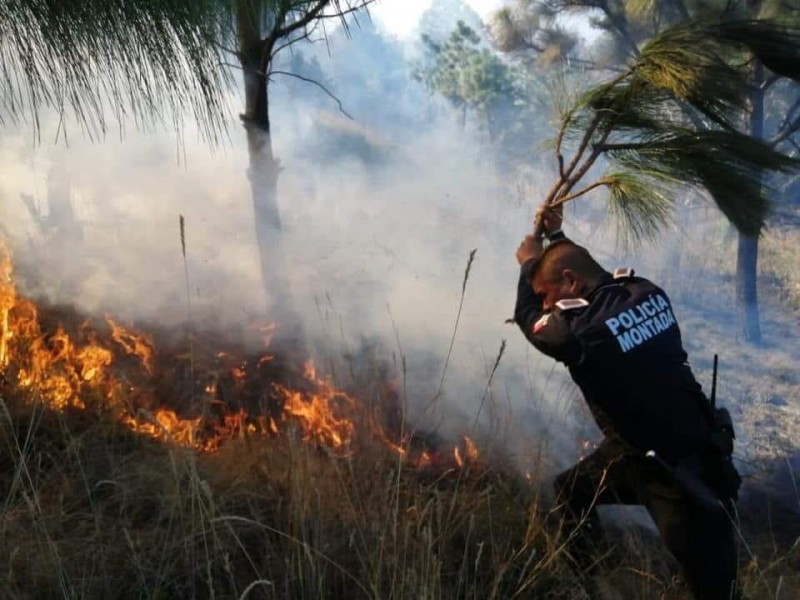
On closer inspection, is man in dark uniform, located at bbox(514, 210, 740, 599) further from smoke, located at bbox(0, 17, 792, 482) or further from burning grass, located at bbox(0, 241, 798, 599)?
smoke, located at bbox(0, 17, 792, 482)

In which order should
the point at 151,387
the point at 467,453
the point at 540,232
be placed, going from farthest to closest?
the point at 151,387
the point at 467,453
the point at 540,232

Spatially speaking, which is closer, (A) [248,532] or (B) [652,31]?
(A) [248,532]

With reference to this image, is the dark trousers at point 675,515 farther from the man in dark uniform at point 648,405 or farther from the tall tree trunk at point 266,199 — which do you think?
the tall tree trunk at point 266,199

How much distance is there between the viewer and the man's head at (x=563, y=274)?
2.64 meters

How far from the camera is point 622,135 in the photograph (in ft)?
9.76

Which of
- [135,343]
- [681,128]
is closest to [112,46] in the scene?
[681,128]

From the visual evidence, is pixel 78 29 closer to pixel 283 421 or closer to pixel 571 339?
pixel 571 339

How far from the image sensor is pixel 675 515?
2449 mm

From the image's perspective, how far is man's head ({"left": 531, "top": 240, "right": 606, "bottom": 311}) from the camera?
2637mm

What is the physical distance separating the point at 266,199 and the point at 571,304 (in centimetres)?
293

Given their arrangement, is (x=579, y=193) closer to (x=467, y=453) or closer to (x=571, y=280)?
(x=571, y=280)

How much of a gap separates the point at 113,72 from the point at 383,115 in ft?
66.6

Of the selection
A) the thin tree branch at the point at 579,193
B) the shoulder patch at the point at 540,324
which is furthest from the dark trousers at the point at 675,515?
the thin tree branch at the point at 579,193

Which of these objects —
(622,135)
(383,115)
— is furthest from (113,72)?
(383,115)
